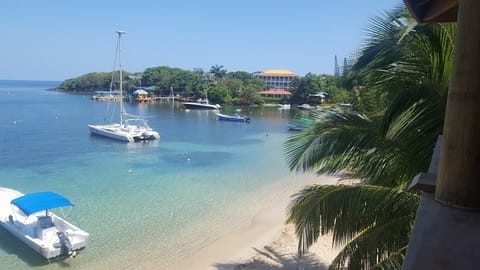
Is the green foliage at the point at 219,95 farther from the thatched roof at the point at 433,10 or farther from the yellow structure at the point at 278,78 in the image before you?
the thatched roof at the point at 433,10

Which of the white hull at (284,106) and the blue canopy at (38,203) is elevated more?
the white hull at (284,106)

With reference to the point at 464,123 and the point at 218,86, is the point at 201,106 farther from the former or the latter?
the point at 464,123

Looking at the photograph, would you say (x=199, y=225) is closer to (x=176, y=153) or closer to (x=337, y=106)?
(x=337, y=106)

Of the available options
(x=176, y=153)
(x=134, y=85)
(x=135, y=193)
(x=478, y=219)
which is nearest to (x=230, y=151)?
(x=176, y=153)

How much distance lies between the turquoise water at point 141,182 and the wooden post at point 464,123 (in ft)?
41.3

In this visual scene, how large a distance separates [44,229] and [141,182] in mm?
10925

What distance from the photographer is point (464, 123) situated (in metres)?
1.69

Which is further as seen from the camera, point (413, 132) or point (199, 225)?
point (199, 225)

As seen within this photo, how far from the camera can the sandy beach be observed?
12016mm

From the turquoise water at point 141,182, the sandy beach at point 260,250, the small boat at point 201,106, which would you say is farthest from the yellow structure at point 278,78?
the sandy beach at point 260,250

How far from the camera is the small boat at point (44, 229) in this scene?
1232cm

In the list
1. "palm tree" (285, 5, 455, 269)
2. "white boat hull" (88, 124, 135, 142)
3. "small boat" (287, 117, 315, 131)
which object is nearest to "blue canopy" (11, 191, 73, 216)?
"small boat" (287, 117, 315, 131)

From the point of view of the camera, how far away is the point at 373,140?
16.9 feet

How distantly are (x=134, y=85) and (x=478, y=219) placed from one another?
115144mm
